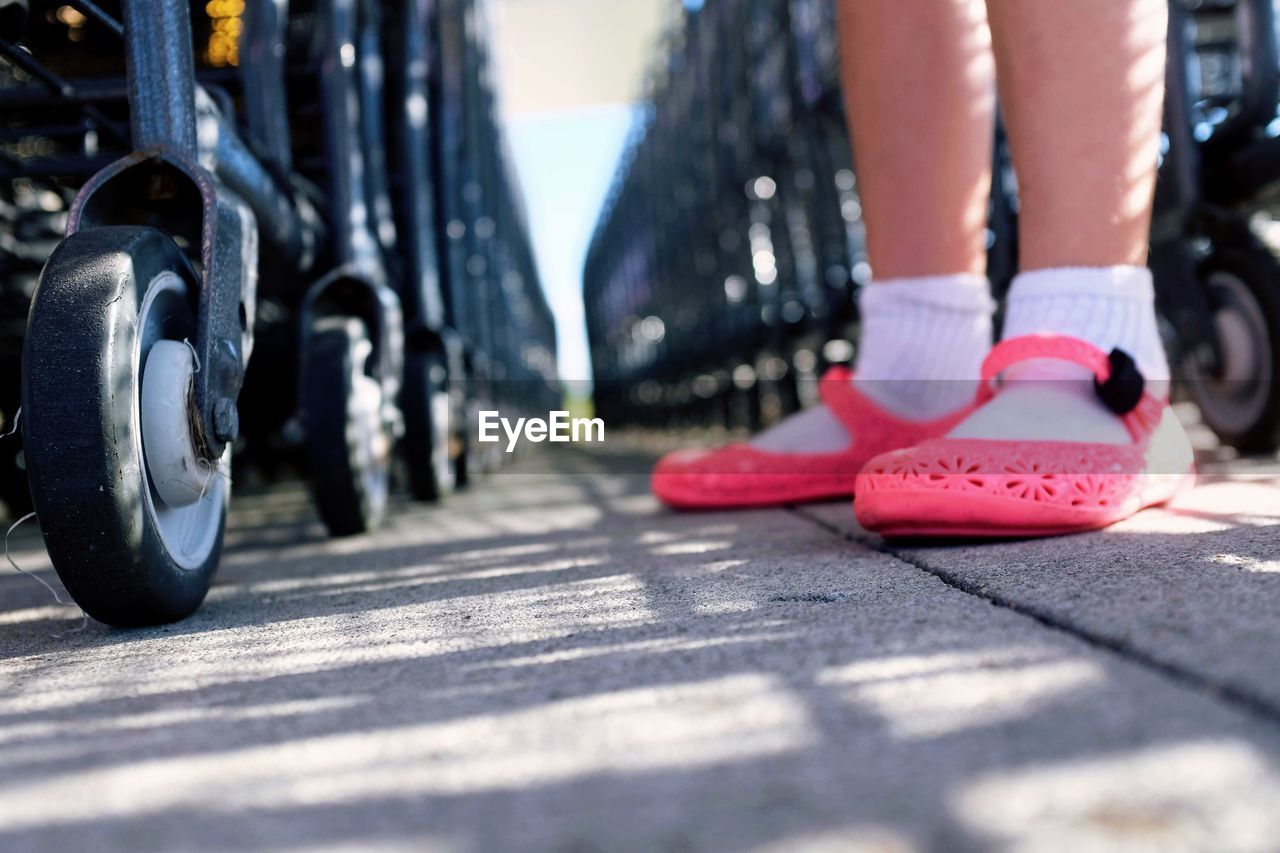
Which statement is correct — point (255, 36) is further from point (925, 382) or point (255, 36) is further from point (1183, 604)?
point (1183, 604)

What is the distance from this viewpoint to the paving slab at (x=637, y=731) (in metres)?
0.33

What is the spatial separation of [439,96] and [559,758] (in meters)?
2.29

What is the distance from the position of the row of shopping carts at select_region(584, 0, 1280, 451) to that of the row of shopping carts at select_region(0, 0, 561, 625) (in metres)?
0.65

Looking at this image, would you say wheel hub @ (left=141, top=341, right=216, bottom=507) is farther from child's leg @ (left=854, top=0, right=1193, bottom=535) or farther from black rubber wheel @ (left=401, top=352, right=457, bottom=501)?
black rubber wheel @ (left=401, top=352, right=457, bottom=501)

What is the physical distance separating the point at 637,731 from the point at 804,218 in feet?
9.98

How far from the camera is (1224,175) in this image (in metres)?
1.44

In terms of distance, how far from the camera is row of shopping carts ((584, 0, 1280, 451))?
1412 millimetres

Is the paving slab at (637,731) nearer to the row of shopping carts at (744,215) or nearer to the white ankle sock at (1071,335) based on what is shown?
the white ankle sock at (1071,335)

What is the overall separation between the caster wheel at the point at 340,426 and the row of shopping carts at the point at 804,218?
2.02 feet

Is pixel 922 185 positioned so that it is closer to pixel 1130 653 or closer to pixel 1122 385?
pixel 1122 385

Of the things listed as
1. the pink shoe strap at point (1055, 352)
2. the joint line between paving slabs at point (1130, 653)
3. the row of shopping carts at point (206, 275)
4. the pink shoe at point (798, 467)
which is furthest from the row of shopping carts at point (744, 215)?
the joint line between paving slabs at point (1130, 653)

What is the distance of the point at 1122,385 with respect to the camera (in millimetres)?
903

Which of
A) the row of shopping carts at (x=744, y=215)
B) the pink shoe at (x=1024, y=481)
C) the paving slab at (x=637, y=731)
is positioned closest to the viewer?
the paving slab at (x=637, y=731)

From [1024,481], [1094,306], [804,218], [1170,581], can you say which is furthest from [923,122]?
[804,218]
